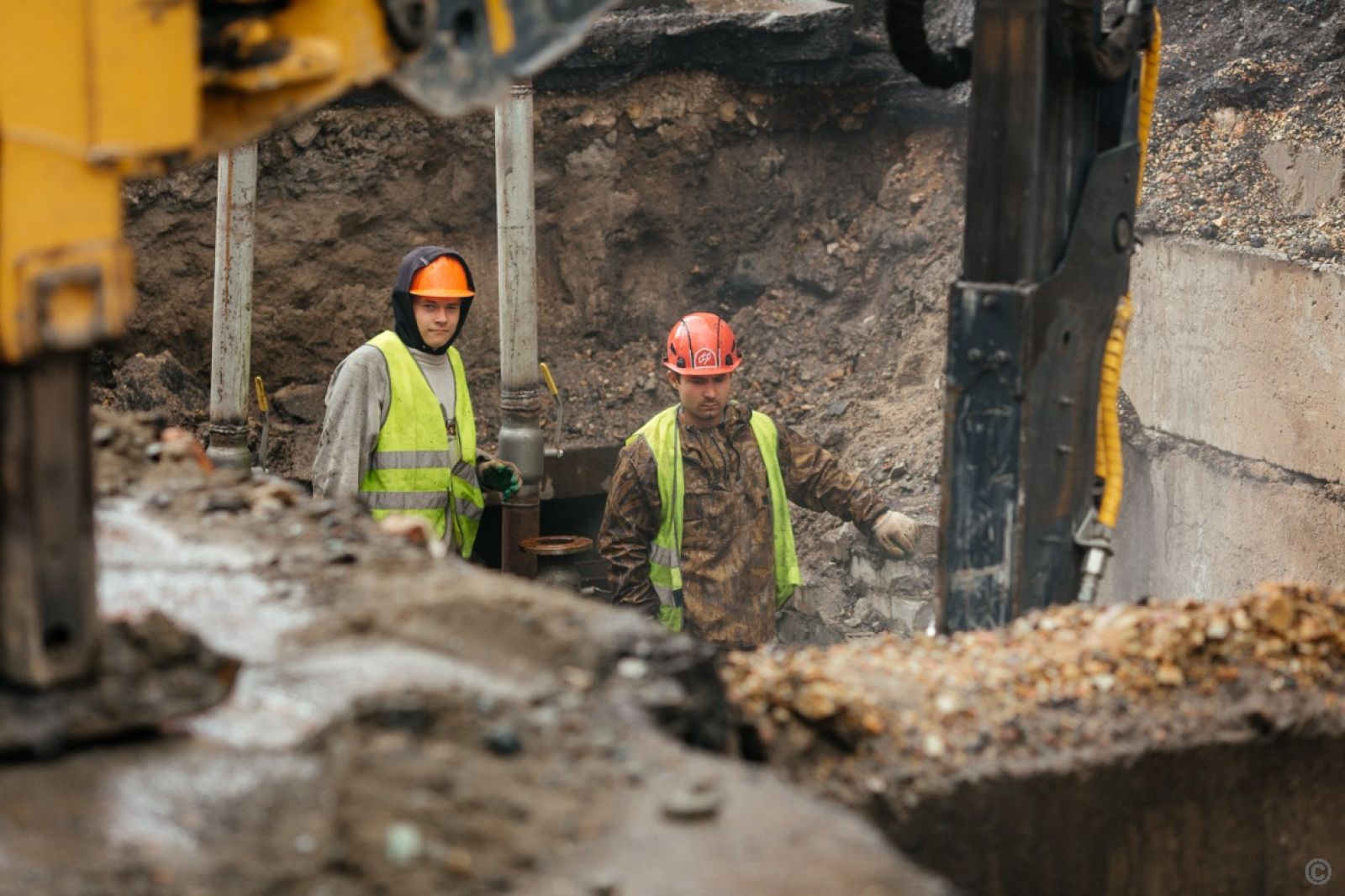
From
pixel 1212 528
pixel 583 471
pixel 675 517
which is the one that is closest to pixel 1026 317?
pixel 675 517

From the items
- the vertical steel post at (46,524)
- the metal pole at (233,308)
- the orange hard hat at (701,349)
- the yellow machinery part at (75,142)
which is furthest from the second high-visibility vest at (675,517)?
the yellow machinery part at (75,142)

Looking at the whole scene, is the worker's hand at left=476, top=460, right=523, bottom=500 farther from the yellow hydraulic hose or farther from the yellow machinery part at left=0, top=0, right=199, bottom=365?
the yellow machinery part at left=0, top=0, right=199, bottom=365

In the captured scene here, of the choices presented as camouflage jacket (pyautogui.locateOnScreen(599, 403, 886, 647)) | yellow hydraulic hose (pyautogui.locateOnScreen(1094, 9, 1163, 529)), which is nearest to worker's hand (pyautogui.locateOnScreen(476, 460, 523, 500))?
camouflage jacket (pyautogui.locateOnScreen(599, 403, 886, 647))

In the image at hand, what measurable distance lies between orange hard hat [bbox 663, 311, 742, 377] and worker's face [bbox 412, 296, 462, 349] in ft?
3.49

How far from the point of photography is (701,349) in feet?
24.2

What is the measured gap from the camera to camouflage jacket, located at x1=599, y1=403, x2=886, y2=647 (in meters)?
7.30

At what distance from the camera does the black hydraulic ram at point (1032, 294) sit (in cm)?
465

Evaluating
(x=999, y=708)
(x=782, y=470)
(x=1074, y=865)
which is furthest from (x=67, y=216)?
(x=782, y=470)

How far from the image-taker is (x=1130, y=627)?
14.1ft

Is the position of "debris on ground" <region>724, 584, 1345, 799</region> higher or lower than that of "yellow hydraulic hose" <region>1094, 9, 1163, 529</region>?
lower

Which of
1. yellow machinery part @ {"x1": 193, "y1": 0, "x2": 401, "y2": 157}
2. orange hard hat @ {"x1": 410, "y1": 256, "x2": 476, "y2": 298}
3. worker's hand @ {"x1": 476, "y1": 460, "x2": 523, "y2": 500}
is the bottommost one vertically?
worker's hand @ {"x1": 476, "y1": 460, "x2": 523, "y2": 500}

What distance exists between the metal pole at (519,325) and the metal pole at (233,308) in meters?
1.30

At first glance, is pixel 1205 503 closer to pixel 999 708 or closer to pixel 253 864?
pixel 999 708

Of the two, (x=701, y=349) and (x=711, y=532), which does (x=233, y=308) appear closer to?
A: (x=701, y=349)
